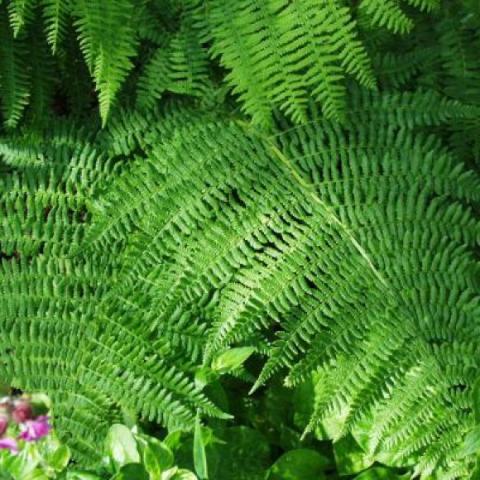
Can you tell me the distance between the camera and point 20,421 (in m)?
1.52

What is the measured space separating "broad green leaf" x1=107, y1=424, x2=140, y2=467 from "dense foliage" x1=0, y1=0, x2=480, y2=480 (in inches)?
1.5

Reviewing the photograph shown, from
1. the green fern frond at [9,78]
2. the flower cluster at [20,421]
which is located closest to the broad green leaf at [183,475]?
the flower cluster at [20,421]

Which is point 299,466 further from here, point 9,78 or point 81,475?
point 9,78

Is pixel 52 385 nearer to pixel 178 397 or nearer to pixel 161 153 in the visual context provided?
pixel 178 397

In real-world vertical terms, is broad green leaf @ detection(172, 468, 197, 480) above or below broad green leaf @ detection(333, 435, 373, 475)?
above

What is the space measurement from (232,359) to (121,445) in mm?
331

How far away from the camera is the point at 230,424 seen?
2.13m

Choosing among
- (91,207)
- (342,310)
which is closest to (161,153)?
(91,207)

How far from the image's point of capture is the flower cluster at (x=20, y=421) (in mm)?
1496

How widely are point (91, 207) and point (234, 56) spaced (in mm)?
474

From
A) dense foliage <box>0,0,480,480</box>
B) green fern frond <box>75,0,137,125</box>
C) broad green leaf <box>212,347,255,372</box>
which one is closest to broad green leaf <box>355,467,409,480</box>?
dense foliage <box>0,0,480,480</box>

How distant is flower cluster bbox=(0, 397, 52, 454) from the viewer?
4.91ft

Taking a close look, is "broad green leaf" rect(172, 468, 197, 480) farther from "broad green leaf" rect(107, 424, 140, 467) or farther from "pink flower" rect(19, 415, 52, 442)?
"pink flower" rect(19, 415, 52, 442)

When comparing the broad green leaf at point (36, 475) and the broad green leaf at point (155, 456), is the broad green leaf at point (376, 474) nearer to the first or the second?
the broad green leaf at point (155, 456)
